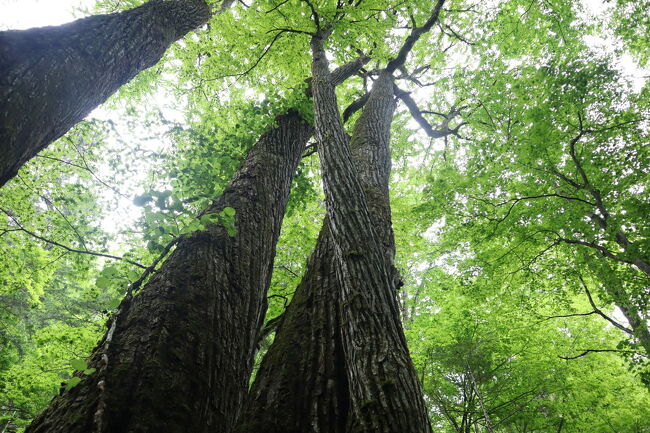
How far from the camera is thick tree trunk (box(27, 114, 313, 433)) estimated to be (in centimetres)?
133

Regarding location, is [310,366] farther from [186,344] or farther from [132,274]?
[132,274]

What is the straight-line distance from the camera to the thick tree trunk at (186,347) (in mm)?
1330

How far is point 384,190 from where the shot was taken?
425cm

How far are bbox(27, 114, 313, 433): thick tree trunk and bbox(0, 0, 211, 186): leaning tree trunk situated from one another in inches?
43.4

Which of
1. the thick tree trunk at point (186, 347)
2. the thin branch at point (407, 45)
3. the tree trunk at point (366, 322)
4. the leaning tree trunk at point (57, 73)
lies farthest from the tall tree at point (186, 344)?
the thin branch at point (407, 45)

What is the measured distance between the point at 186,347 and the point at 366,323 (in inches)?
40.7

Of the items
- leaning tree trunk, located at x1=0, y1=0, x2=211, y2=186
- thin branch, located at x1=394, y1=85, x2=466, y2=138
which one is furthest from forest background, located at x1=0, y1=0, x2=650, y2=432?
leaning tree trunk, located at x1=0, y1=0, x2=211, y2=186

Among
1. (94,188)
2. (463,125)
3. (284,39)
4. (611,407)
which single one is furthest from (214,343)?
(611,407)

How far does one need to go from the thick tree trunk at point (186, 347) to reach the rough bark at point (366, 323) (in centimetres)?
70

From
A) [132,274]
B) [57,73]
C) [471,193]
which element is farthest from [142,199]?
[471,193]

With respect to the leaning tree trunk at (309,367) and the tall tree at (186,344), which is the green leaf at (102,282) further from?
the leaning tree trunk at (309,367)

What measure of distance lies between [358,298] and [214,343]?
923 millimetres

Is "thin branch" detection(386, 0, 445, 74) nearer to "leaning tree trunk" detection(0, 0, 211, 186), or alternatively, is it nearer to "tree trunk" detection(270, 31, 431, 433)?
"tree trunk" detection(270, 31, 431, 433)

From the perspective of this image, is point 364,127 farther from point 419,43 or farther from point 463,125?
point 419,43
